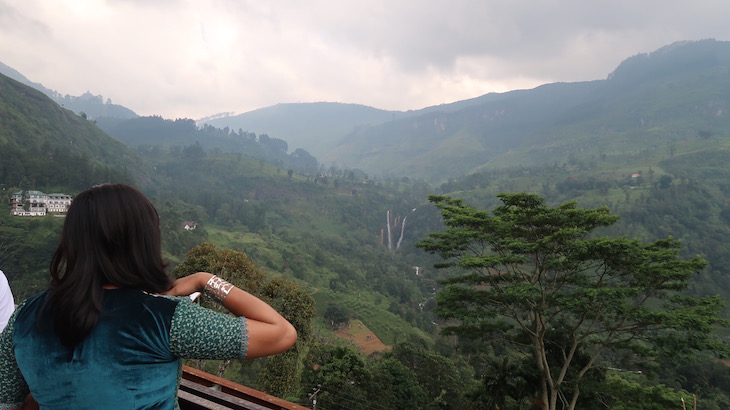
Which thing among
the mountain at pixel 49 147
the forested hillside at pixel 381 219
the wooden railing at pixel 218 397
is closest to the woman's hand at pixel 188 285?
the forested hillside at pixel 381 219

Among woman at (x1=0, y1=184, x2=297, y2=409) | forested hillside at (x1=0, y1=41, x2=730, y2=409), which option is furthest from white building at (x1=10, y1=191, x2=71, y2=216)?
woman at (x1=0, y1=184, x2=297, y2=409)

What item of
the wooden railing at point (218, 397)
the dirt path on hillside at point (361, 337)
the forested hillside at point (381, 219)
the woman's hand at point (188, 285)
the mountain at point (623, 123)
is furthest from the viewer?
the mountain at point (623, 123)

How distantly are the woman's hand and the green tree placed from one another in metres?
6.72

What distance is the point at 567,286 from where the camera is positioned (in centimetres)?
912

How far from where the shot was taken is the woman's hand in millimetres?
1180

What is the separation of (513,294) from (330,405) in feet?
21.7

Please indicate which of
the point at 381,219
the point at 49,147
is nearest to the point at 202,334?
the point at 49,147

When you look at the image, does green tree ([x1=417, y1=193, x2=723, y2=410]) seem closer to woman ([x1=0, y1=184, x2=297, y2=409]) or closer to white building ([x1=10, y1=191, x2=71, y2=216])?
woman ([x1=0, y1=184, x2=297, y2=409])

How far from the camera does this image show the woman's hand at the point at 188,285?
3.87 feet

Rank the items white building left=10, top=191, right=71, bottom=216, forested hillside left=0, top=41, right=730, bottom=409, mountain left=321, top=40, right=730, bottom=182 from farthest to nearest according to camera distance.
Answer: mountain left=321, top=40, right=730, bottom=182 → white building left=10, top=191, right=71, bottom=216 → forested hillside left=0, top=41, right=730, bottom=409

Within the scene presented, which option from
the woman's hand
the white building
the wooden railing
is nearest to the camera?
the woman's hand

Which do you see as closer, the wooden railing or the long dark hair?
the long dark hair

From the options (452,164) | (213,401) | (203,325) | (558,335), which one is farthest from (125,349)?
(452,164)

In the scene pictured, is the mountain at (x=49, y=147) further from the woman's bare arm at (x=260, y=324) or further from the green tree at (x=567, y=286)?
the woman's bare arm at (x=260, y=324)
